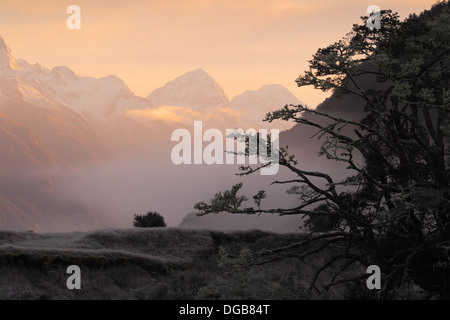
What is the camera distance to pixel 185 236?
39375 mm

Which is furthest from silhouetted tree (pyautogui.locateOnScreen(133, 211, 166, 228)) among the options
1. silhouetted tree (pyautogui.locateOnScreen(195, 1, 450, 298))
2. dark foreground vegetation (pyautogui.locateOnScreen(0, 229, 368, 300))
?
silhouetted tree (pyautogui.locateOnScreen(195, 1, 450, 298))

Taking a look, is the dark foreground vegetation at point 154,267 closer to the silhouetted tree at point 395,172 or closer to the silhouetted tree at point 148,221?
the silhouetted tree at point 395,172

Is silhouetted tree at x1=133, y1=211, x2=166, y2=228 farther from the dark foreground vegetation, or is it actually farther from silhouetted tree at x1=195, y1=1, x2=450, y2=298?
silhouetted tree at x1=195, y1=1, x2=450, y2=298

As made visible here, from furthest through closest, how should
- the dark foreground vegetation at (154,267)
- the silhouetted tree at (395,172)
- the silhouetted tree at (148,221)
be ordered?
the silhouetted tree at (148,221), the dark foreground vegetation at (154,267), the silhouetted tree at (395,172)

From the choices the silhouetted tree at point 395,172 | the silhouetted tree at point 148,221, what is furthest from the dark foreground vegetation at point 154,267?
the silhouetted tree at point 148,221

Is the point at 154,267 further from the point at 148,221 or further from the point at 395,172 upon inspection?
the point at 395,172

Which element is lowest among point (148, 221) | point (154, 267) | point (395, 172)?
point (154, 267)

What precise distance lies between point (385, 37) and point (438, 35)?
4021 millimetres

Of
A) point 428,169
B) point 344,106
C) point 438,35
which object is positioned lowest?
point 428,169

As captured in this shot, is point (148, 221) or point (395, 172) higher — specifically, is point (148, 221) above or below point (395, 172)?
above

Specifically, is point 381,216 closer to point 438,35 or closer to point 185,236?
point 438,35

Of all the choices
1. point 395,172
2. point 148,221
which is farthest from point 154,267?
point 395,172
